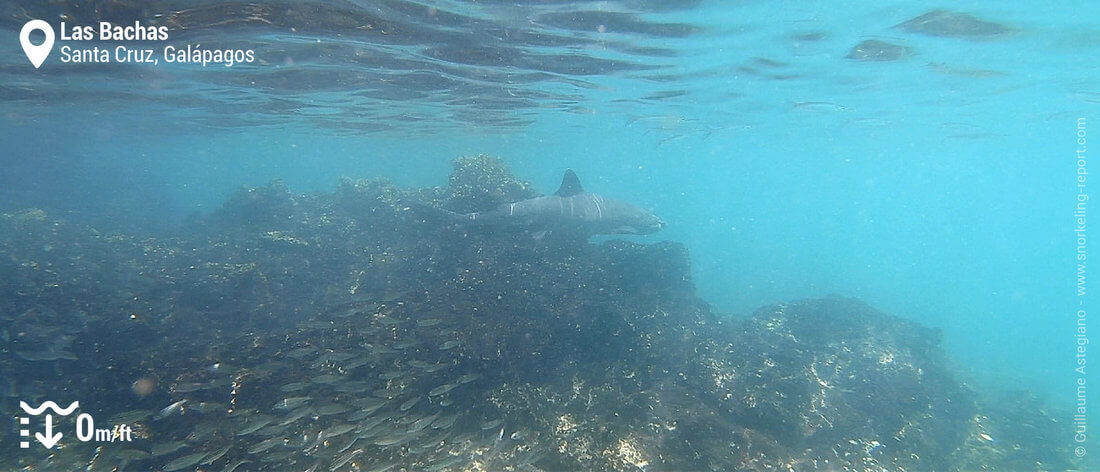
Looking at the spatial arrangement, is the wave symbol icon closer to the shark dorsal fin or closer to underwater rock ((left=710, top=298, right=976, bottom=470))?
the shark dorsal fin

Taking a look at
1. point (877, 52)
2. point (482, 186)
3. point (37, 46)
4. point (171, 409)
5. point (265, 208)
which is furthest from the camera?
point (265, 208)

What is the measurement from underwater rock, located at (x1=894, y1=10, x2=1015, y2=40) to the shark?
8.43 m

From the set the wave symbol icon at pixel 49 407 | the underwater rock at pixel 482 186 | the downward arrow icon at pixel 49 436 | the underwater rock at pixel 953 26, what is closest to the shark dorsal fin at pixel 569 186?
the underwater rock at pixel 482 186

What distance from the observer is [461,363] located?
27.3 ft

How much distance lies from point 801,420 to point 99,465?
11.1 metres

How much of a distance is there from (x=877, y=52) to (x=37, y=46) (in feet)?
84.7

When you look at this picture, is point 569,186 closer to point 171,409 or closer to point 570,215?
point 570,215

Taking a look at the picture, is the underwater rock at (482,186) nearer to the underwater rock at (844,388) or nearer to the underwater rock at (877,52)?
the underwater rock at (844,388)

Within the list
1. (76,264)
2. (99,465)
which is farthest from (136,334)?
(76,264)

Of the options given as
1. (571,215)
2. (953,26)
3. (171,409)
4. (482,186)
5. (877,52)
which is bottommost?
(171,409)

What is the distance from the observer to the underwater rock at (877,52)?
46.2ft

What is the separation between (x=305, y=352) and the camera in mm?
7531

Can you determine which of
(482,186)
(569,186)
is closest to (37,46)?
(482,186)

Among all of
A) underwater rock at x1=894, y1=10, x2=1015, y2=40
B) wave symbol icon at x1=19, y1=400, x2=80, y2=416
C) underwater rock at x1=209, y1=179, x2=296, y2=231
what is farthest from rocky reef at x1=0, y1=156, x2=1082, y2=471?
underwater rock at x1=894, y1=10, x2=1015, y2=40
